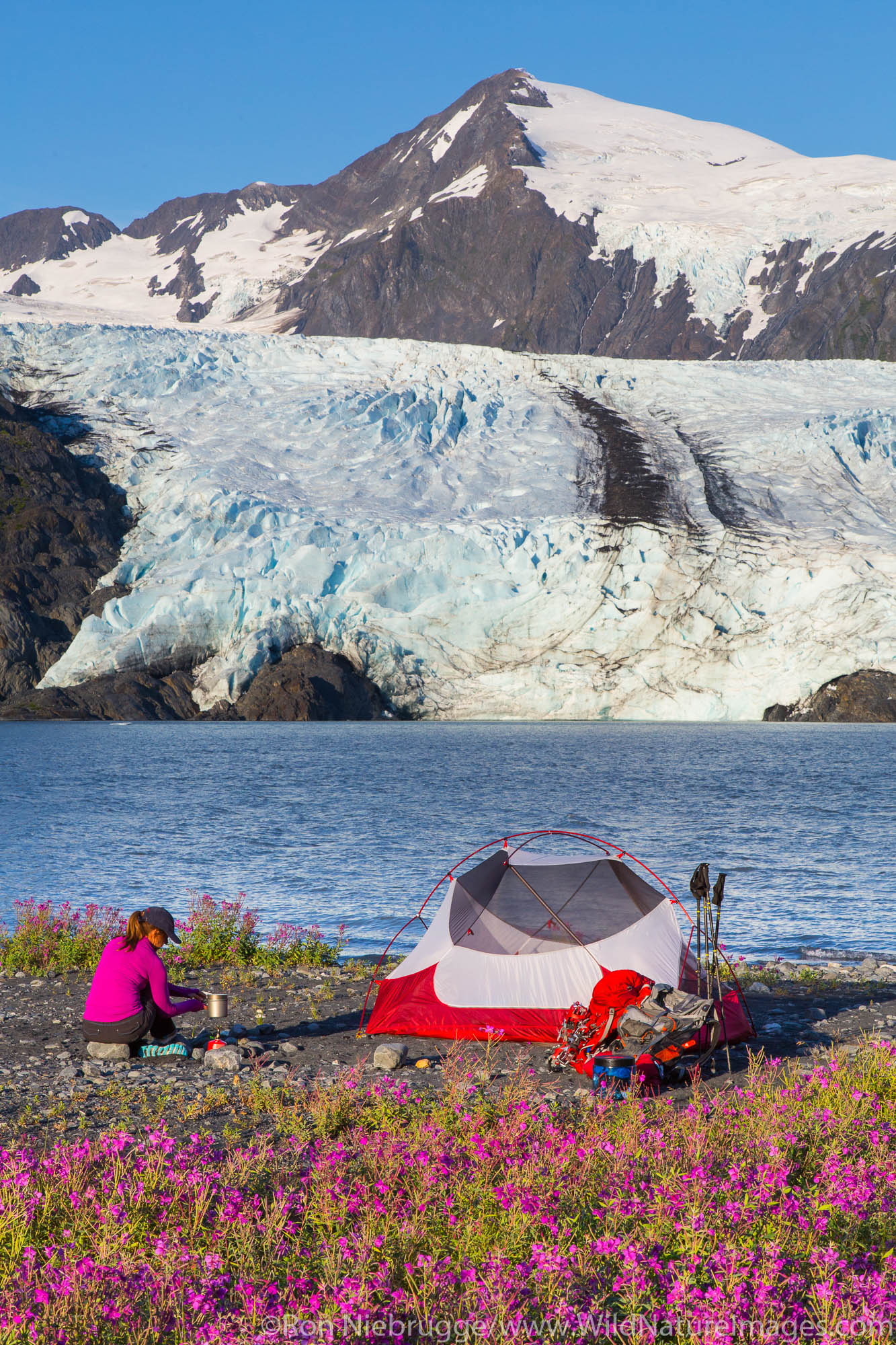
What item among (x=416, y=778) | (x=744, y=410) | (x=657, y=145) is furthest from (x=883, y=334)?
(x=416, y=778)

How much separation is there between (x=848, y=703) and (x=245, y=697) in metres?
26.9

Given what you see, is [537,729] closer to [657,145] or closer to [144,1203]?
[144,1203]

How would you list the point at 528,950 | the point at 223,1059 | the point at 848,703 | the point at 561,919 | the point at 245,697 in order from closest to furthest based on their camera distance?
the point at 223,1059
the point at 528,950
the point at 561,919
the point at 848,703
the point at 245,697

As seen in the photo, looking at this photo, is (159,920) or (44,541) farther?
(44,541)

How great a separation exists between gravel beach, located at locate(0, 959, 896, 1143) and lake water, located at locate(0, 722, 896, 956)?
280cm

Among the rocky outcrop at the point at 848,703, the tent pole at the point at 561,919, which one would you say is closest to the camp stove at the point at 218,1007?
the tent pole at the point at 561,919

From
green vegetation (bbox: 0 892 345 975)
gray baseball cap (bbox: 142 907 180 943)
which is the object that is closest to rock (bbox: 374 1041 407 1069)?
gray baseball cap (bbox: 142 907 180 943)

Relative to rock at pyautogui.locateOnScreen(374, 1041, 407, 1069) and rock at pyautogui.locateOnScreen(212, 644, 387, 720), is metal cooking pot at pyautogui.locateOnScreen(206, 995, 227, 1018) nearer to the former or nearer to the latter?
rock at pyautogui.locateOnScreen(374, 1041, 407, 1069)

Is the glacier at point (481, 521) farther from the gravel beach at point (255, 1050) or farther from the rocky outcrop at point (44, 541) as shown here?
the gravel beach at point (255, 1050)

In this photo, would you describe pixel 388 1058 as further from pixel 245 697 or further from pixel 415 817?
pixel 245 697

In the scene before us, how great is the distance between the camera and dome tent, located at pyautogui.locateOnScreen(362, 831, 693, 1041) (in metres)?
8.37

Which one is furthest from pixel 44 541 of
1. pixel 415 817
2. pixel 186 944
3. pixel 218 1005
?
pixel 218 1005

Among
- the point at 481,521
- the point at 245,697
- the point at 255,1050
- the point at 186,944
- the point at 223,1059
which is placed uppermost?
the point at 481,521

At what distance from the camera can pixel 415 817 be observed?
2475 centimetres
